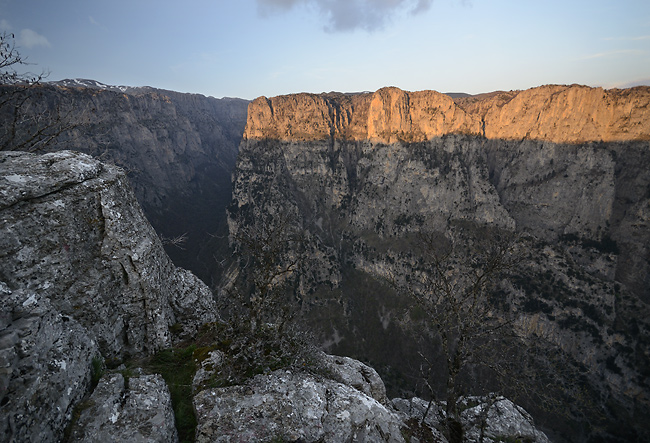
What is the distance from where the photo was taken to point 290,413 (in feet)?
24.4

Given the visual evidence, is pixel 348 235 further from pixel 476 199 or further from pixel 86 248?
pixel 86 248

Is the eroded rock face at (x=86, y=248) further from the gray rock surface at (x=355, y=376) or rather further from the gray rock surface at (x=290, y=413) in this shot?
the gray rock surface at (x=355, y=376)

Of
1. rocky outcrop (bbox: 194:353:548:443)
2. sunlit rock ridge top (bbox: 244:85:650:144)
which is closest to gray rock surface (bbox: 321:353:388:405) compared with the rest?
rocky outcrop (bbox: 194:353:548:443)

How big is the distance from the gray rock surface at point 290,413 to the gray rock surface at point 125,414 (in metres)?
0.89

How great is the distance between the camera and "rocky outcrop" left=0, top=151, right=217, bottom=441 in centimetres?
507

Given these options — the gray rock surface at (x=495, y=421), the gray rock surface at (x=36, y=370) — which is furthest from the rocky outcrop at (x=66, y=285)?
the gray rock surface at (x=495, y=421)

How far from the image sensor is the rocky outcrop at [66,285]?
16.6ft

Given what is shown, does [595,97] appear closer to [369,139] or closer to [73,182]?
[369,139]

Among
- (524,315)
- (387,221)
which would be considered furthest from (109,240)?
(387,221)

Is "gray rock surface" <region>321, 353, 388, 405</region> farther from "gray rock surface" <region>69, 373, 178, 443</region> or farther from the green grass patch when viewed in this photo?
"gray rock surface" <region>69, 373, 178, 443</region>

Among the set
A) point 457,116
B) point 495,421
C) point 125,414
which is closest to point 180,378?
point 125,414

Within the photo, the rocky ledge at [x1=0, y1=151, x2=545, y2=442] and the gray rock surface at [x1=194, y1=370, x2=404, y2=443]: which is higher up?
the rocky ledge at [x1=0, y1=151, x2=545, y2=442]

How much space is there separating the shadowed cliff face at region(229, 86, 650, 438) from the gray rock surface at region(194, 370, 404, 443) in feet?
145

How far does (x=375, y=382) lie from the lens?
41.0 feet
